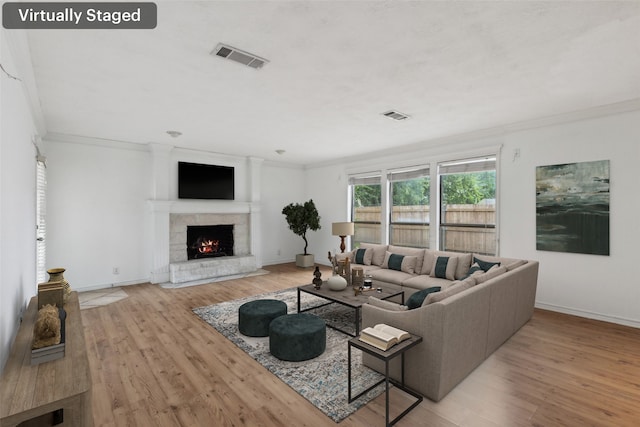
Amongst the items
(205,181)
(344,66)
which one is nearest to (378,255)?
(344,66)

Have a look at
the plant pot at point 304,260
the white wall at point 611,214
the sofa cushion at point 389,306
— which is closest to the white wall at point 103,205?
the plant pot at point 304,260

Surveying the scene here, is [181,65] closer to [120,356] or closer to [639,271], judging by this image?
[120,356]

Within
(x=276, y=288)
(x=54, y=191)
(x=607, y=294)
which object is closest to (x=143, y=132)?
(x=54, y=191)

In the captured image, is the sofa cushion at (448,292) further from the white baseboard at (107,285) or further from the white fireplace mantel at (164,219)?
the white baseboard at (107,285)

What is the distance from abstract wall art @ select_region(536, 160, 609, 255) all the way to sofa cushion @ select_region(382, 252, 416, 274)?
1.86m

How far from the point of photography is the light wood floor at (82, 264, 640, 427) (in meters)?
2.14

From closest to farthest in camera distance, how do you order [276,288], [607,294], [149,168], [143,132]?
[607,294]
[143,132]
[276,288]
[149,168]

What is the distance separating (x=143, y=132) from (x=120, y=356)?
361cm

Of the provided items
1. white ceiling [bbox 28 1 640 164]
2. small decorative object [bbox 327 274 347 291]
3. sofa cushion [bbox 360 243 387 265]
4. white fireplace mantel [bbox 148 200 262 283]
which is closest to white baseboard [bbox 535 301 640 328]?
sofa cushion [bbox 360 243 387 265]

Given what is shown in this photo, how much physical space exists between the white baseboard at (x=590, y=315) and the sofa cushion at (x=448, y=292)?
2.51 m

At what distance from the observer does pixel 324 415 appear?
216 centimetres

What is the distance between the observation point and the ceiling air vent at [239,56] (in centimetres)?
248

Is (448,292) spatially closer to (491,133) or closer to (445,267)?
(445,267)

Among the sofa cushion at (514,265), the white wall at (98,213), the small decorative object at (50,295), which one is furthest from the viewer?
the white wall at (98,213)
